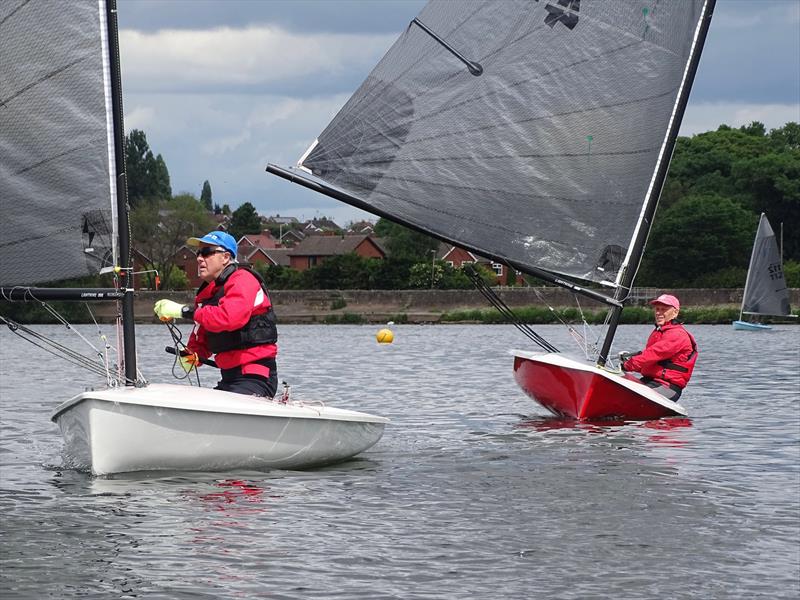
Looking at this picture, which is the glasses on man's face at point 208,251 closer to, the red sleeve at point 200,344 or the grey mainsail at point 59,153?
the red sleeve at point 200,344

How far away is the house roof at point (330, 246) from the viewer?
10488 cm

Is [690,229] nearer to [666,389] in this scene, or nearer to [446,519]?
[666,389]

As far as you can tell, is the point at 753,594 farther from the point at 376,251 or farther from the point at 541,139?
the point at 376,251

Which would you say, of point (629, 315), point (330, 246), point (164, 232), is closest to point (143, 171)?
point (330, 246)

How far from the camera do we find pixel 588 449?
1241 centimetres

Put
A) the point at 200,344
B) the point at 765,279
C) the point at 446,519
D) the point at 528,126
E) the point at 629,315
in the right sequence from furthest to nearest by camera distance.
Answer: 1. the point at 629,315
2. the point at 765,279
3. the point at 528,126
4. the point at 200,344
5. the point at 446,519

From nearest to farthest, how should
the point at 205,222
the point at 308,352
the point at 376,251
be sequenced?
the point at 308,352
the point at 205,222
the point at 376,251

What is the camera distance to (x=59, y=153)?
955 cm

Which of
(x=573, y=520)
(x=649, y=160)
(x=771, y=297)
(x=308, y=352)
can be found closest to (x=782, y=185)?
(x=771, y=297)

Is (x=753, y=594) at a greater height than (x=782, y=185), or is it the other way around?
(x=782, y=185)

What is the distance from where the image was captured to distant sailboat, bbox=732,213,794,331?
48062mm

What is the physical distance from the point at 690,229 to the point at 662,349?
61.9m

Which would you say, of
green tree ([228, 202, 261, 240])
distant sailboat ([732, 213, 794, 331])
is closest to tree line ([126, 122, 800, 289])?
distant sailboat ([732, 213, 794, 331])

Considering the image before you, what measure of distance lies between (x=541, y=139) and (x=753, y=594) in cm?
790
